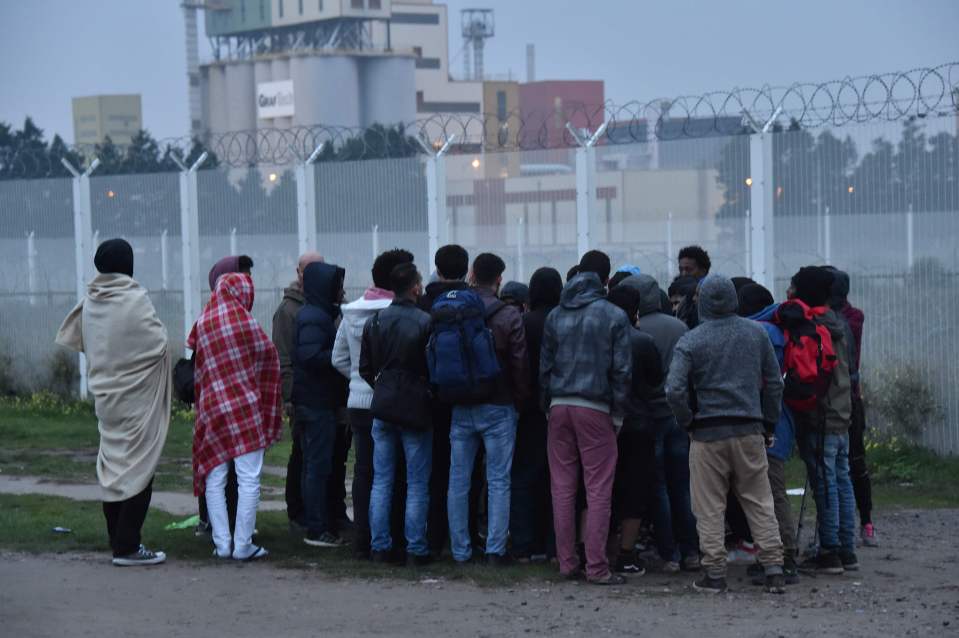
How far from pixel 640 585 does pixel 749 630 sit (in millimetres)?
1287

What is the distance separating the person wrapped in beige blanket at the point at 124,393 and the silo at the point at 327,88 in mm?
102448

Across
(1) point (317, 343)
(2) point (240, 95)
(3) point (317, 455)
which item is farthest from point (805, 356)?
(2) point (240, 95)

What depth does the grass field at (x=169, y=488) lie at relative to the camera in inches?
350

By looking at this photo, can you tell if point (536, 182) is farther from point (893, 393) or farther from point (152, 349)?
point (152, 349)

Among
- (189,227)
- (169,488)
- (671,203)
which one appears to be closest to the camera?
(169,488)

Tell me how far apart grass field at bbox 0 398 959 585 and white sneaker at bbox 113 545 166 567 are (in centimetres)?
28

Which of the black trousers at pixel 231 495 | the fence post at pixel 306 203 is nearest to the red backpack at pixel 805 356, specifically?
the black trousers at pixel 231 495

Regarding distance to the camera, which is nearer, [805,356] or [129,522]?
[805,356]

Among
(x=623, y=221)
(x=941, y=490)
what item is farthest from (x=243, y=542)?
(x=623, y=221)

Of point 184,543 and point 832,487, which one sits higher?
point 832,487

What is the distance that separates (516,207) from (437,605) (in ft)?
26.7

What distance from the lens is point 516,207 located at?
1527 centimetres

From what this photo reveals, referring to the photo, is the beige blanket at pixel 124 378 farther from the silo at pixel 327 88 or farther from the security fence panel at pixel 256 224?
the silo at pixel 327 88

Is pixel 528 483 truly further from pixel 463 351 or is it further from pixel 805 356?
pixel 805 356
